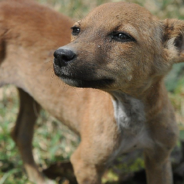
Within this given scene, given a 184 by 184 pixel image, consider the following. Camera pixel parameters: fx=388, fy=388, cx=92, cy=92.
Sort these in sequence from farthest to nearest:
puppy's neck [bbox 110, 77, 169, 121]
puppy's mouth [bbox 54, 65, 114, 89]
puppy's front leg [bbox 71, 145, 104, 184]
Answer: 1. puppy's front leg [bbox 71, 145, 104, 184]
2. puppy's neck [bbox 110, 77, 169, 121]
3. puppy's mouth [bbox 54, 65, 114, 89]

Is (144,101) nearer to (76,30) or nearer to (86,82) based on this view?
(86,82)

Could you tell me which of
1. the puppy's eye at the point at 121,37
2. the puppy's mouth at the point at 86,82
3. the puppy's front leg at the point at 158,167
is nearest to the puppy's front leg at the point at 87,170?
the puppy's front leg at the point at 158,167

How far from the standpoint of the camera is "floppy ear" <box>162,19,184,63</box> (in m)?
3.94

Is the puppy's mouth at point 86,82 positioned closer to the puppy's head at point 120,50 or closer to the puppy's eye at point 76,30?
the puppy's head at point 120,50

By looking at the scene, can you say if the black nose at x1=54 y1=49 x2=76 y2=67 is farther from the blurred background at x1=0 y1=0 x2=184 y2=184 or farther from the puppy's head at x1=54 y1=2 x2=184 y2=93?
the blurred background at x1=0 y1=0 x2=184 y2=184

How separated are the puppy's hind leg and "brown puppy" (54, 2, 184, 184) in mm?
984

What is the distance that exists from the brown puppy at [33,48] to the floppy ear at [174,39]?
1407mm

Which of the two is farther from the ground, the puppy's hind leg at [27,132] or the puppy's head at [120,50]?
the puppy's head at [120,50]

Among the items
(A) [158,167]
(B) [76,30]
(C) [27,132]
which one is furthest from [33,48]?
(A) [158,167]

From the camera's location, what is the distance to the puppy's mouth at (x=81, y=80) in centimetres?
349

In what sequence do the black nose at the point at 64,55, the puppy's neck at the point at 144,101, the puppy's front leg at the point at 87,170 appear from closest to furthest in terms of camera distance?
the black nose at the point at 64,55, the puppy's neck at the point at 144,101, the puppy's front leg at the point at 87,170

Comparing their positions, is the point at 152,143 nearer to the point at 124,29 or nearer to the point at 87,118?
the point at 87,118

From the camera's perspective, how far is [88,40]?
3605 millimetres

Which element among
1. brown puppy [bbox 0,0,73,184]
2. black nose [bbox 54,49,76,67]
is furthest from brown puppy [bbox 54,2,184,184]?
brown puppy [bbox 0,0,73,184]
